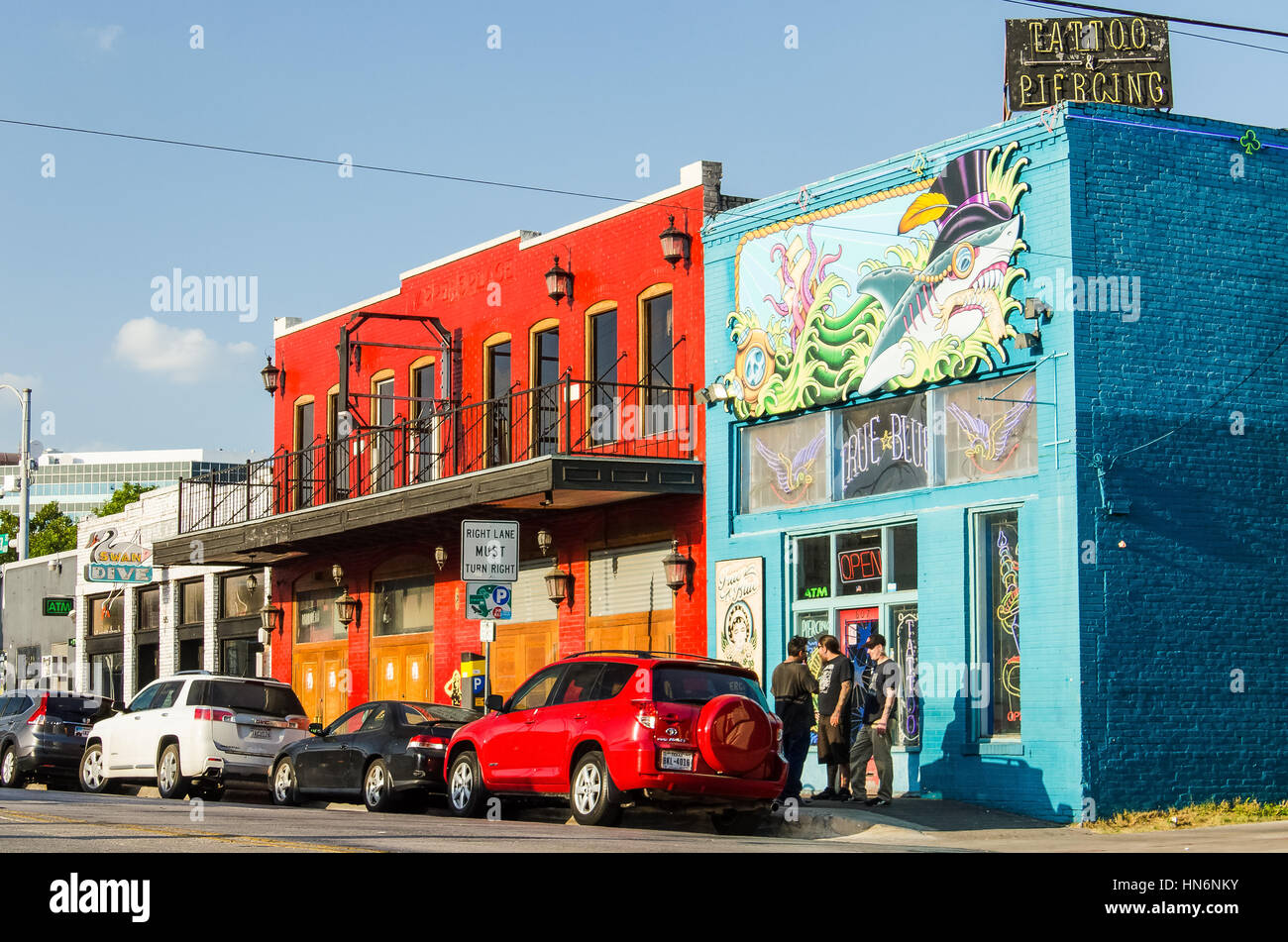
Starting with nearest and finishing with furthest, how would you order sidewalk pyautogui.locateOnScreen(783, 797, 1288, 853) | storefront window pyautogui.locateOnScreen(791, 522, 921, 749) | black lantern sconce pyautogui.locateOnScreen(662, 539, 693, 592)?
sidewalk pyautogui.locateOnScreen(783, 797, 1288, 853)
storefront window pyautogui.locateOnScreen(791, 522, 921, 749)
black lantern sconce pyautogui.locateOnScreen(662, 539, 693, 592)

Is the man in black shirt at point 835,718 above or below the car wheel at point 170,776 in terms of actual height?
above

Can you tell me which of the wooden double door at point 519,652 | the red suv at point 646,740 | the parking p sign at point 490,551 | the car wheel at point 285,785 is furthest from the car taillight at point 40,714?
the red suv at point 646,740

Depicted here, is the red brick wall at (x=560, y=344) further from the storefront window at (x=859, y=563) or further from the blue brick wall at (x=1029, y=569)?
the blue brick wall at (x=1029, y=569)

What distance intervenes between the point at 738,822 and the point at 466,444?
464 inches

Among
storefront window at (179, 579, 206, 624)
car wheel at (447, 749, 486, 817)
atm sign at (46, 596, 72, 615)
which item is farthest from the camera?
atm sign at (46, 596, 72, 615)

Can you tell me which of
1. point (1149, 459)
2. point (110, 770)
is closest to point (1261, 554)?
point (1149, 459)

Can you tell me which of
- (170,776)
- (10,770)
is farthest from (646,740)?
(10,770)

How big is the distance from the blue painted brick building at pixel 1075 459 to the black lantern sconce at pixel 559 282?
224 inches

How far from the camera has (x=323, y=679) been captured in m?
30.9

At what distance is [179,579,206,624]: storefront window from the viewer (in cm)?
3525

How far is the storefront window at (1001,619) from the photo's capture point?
60.0 ft

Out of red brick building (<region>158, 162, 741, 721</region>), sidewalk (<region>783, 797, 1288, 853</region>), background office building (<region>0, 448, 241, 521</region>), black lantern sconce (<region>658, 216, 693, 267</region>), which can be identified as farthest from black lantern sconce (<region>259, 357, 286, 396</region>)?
background office building (<region>0, 448, 241, 521</region>)

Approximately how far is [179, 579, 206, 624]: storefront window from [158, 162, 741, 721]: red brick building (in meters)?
3.14

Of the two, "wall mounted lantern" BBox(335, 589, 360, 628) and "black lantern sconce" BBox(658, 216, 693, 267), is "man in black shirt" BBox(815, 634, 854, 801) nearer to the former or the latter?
"black lantern sconce" BBox(658, 216, 693, 267)
